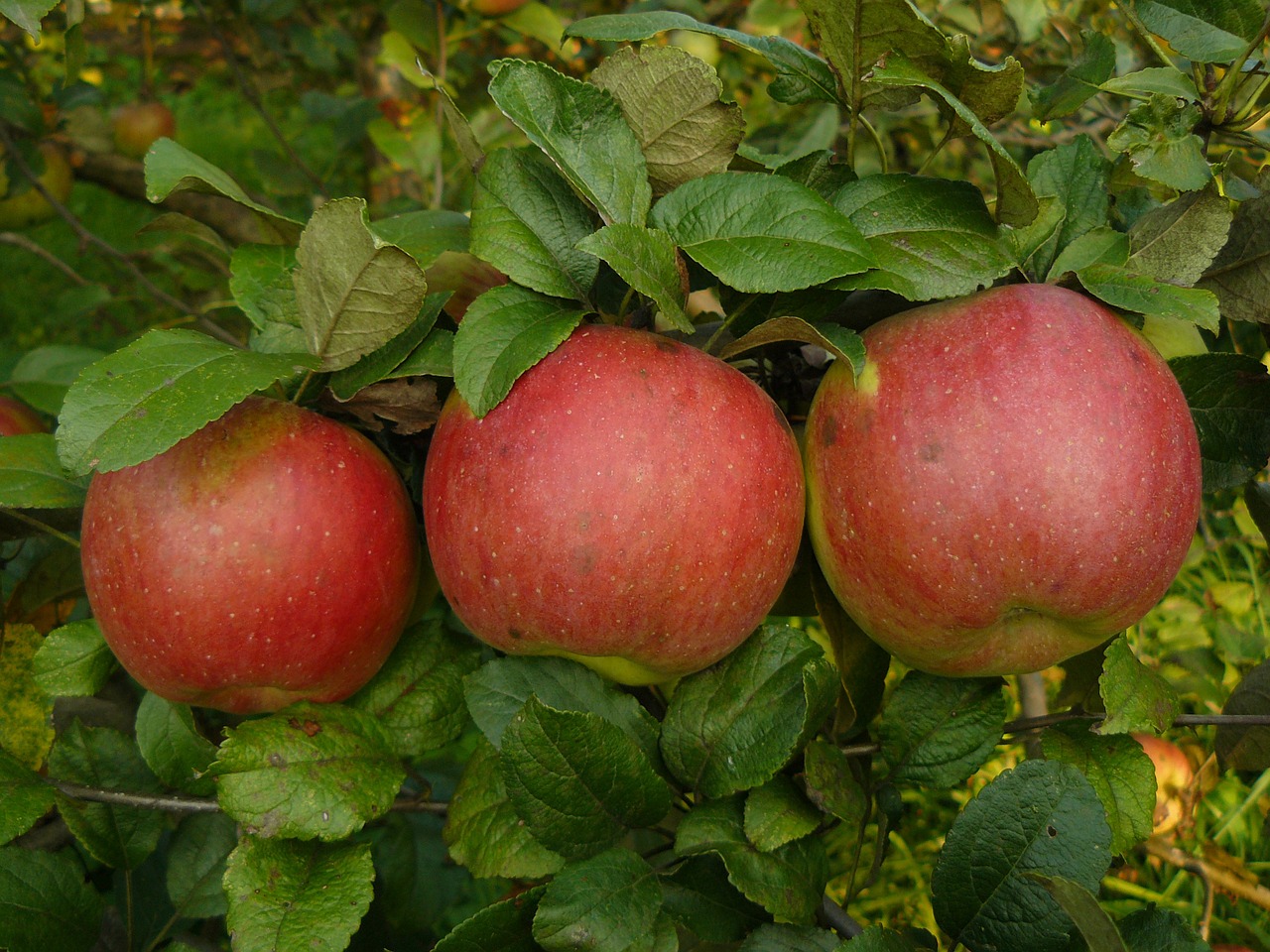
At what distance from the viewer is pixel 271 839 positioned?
76cm

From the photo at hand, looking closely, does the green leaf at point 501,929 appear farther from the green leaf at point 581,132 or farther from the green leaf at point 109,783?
the green leaf at point 581,132

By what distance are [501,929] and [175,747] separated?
365 millimetres

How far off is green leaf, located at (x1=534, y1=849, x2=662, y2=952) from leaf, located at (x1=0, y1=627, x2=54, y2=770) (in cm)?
59

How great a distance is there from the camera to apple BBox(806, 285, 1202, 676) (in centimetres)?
66

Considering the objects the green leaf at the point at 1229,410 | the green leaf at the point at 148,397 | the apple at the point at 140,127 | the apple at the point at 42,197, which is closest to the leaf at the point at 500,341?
the green leaf at the point at 148,397

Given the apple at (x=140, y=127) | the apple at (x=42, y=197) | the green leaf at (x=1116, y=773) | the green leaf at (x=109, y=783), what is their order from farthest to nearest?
the apple at (x=140, y=127) < the apple at (x=42, y=197) < the green leaf at (x=109, y=783) < the green leaf at (x=1116, y=773)

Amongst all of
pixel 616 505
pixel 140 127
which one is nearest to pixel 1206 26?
pixel 616 505

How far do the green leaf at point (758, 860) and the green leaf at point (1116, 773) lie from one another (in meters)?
0.21

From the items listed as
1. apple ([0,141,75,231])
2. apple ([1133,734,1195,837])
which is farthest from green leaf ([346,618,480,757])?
apple ([0,141,75,231])

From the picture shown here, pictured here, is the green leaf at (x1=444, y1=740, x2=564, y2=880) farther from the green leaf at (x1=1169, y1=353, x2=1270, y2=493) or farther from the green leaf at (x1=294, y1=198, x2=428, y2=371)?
the green leaf at (x1=1169, y1=353, x2=1270, y2=493)

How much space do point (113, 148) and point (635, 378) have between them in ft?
6.44

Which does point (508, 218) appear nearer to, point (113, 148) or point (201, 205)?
point (201, 205)

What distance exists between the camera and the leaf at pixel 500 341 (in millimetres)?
662

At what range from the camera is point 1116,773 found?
79 centimetres
